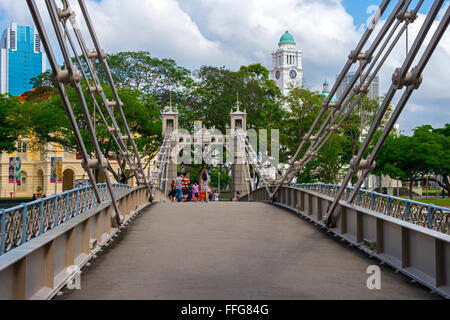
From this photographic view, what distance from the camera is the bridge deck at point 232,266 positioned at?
6809 millimetres

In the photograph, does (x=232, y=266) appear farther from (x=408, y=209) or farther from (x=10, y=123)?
(x=10, y=123)

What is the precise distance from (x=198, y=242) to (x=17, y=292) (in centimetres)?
540

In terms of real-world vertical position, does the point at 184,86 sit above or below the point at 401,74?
above

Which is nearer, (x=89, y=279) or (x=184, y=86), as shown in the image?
(x=89, y=279)

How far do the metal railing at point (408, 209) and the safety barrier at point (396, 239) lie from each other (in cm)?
3

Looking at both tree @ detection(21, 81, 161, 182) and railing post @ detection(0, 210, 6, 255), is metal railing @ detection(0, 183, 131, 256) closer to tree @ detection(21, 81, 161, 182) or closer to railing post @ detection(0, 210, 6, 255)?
railing post @ detection(0, 210, 6, 255)

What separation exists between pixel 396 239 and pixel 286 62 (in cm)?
16013

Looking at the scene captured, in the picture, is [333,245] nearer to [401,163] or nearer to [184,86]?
[401,163]

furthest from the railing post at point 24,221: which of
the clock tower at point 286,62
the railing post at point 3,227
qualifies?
the clock tower at point 286,62

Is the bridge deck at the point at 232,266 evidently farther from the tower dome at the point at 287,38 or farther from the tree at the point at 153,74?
the tower dome at the point at 287,38

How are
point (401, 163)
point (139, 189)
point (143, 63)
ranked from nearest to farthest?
point (139, 189), point (401, 163), point (143, 63)

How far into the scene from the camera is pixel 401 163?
152 feet

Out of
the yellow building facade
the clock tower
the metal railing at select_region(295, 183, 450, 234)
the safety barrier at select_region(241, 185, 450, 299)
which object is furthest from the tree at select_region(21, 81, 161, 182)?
the clock tower
